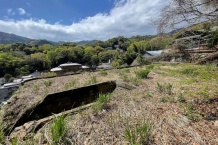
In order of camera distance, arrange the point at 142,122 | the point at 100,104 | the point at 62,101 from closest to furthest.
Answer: the point at 142,122 → the point at 100,104 → the point at 62,101

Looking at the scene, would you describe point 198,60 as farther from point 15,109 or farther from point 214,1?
point 15,109

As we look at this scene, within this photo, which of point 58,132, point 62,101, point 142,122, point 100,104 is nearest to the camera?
point 58,132

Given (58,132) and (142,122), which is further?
(142,122)

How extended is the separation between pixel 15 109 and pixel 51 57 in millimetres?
62633

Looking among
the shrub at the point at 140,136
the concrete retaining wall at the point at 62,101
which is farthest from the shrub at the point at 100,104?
the concrete retaining wall at the point at 62,101

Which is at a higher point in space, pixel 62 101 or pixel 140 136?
pixel 140 136

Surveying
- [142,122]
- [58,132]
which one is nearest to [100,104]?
[142,122]

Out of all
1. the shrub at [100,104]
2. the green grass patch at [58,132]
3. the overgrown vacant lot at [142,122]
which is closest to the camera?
the green grass patch at [58,132]

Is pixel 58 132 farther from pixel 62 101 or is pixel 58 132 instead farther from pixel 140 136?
pixel 62 101

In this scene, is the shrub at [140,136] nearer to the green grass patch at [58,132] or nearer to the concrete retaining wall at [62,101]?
the green grass patch at [58,132]

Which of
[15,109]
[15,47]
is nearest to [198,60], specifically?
[15,109]

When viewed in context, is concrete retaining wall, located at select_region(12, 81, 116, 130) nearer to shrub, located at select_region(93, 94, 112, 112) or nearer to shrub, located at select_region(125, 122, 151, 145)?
shrub, located at select_region(93, 94, 112, 112)

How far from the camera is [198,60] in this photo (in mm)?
3723

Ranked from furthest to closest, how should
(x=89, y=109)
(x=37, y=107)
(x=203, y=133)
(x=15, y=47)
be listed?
(x=15, y=47) < (x=37, y=107) < (x=89, y=109) < (x=203, y=133)
